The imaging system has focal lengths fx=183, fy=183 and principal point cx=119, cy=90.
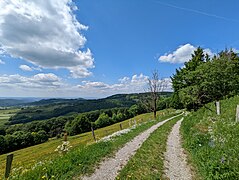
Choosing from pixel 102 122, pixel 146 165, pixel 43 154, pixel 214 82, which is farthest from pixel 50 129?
pixel 146 165

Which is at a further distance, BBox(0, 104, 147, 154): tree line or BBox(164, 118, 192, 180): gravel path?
BBox(0, 104, 147, 154): tree line

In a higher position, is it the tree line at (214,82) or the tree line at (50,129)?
the tree line at (214,82)

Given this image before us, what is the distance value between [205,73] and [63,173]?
28.2 m

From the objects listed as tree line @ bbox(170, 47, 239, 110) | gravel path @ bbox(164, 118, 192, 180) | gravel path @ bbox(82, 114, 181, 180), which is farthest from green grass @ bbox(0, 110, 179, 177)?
tree line @ bbox(170, 47, 239, 110)

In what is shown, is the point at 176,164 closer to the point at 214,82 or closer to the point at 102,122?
the point at 214,82

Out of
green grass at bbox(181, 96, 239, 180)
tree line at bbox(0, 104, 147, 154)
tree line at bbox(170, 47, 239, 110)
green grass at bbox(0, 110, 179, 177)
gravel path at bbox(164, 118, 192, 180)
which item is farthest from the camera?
tree line at bbox(0, 104, 147, 154)

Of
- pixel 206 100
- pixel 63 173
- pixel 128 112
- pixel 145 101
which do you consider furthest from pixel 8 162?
pixel 128 112

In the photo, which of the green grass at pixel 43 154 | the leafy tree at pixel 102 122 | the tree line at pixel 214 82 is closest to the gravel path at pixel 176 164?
the green grass at pixel 43 154

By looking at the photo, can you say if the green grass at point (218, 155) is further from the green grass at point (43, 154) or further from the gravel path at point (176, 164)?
the green grass at point (43, 154)

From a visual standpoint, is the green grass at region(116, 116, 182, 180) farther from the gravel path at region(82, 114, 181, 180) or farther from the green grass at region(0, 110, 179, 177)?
the green grass at region(0, 110, 179, 177)

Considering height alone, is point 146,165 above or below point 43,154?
above

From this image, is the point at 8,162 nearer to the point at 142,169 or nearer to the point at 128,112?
the point at 142,169

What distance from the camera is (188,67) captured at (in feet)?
153

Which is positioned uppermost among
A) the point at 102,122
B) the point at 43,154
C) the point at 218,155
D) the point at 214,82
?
the point at 214,82
